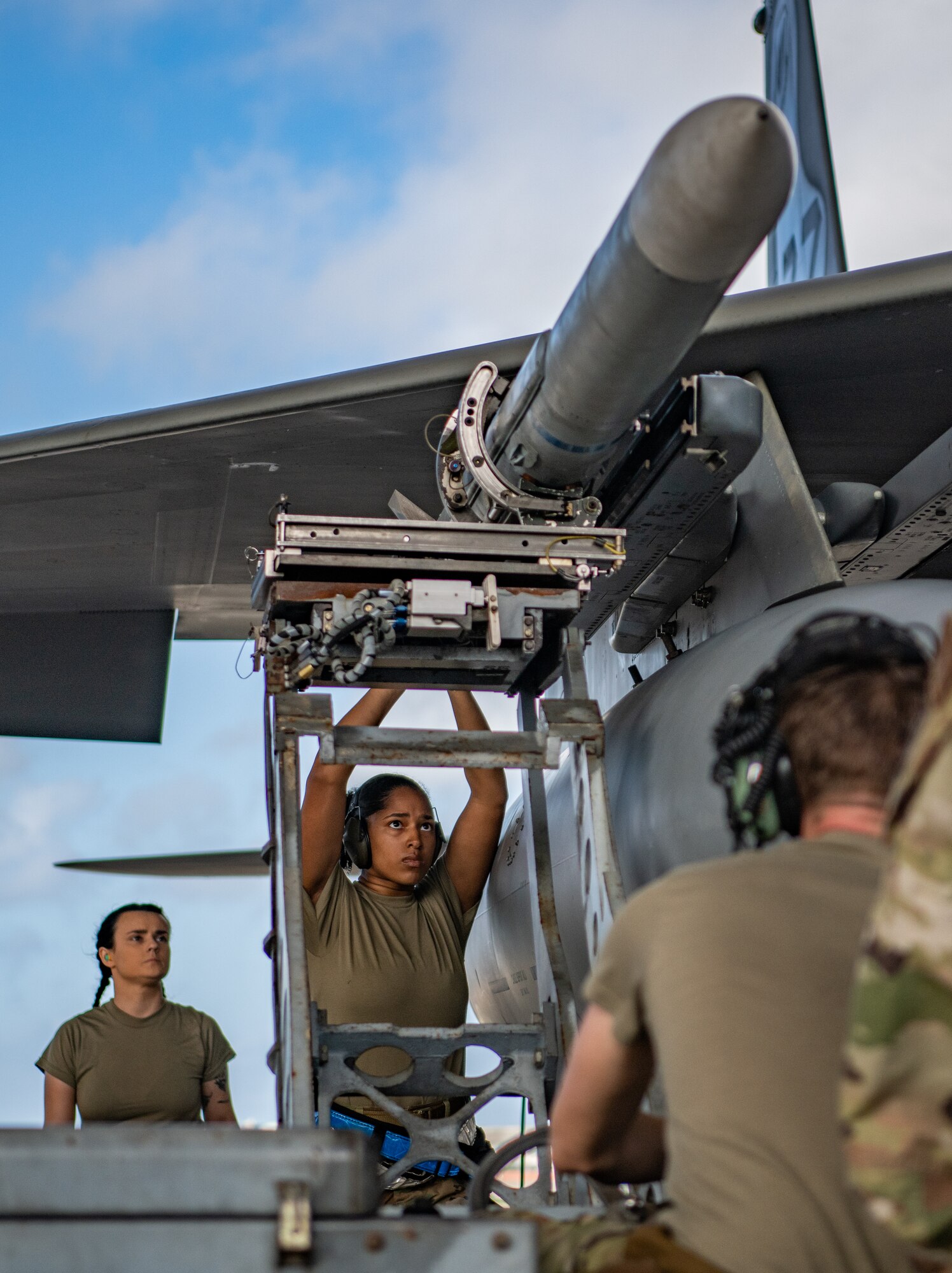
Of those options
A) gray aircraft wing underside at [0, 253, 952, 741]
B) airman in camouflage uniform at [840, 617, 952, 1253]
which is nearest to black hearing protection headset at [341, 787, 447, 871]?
gray aircraft wing underside at [0, 253, 952, 741]

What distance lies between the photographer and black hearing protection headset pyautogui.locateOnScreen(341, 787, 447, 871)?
4363 millimetres

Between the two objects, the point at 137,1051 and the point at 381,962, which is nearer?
the point at 137,1051

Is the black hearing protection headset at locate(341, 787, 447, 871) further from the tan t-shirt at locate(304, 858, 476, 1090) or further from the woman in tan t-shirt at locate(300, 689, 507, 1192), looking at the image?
the tan t-shirt at locate(304, 858, 476, 1090)

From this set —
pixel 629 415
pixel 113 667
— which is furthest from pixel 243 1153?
pixel 113 667

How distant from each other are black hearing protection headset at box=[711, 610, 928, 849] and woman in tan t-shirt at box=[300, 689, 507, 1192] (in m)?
1.96

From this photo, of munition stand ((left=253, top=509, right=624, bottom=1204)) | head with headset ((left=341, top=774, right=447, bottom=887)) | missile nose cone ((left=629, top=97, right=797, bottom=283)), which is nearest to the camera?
missile nose cone ((left=629, top=97, right=797, bottom=283))

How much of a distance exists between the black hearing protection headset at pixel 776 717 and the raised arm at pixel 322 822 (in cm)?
206

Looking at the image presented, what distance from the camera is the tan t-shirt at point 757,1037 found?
1378mm

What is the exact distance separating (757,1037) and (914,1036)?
23cm

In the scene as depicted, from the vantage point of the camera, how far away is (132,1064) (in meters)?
3.85

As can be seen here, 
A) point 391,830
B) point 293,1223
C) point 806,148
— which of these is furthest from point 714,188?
point 806,148

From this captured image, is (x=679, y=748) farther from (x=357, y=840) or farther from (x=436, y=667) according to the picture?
(x=357, y=840)

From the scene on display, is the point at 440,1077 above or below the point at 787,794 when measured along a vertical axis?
below

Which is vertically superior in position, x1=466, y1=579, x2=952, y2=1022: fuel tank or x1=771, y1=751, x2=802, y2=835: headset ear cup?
x1=466, y1=579, x2=952, y2=1022: fuel tank
